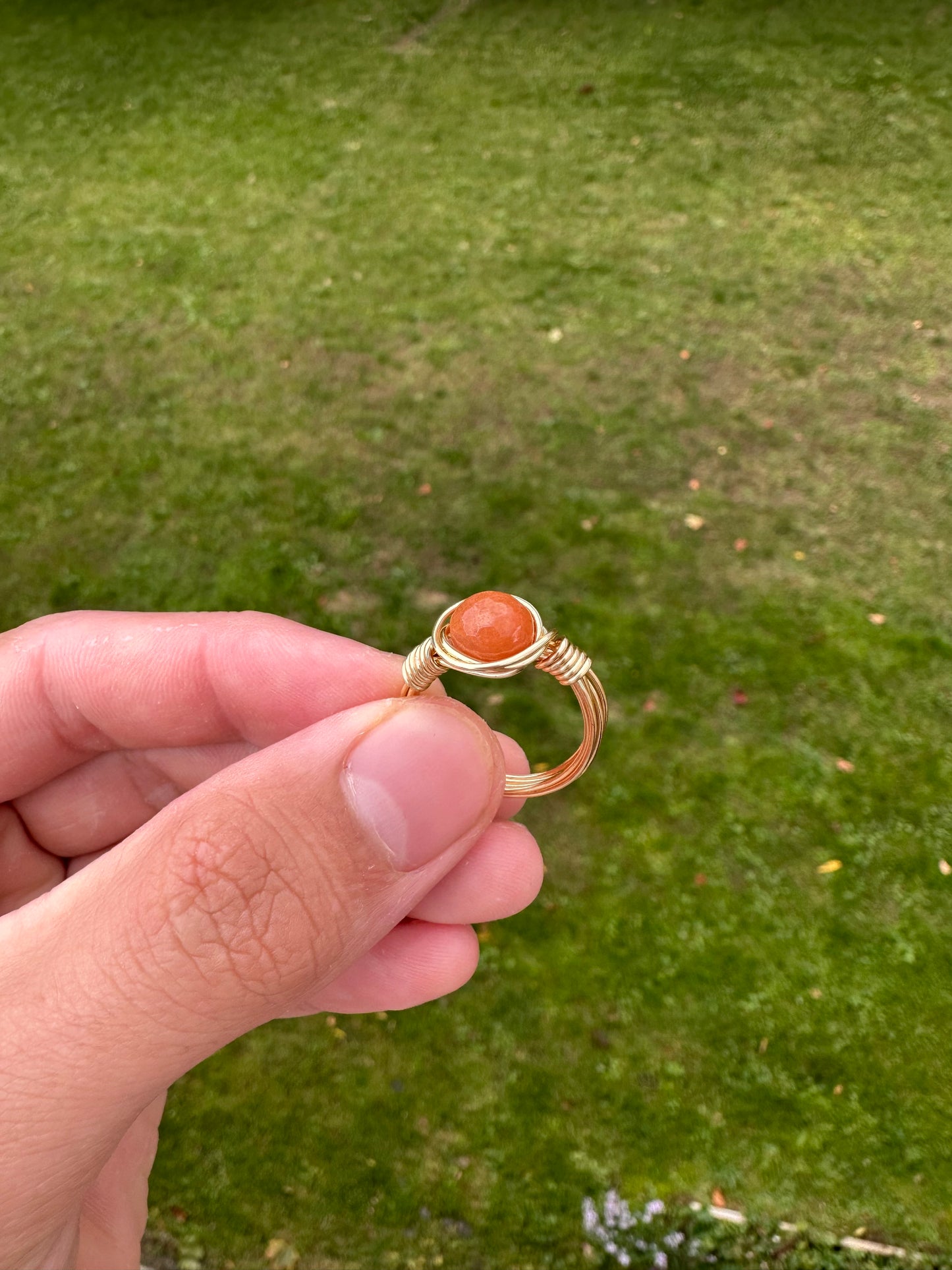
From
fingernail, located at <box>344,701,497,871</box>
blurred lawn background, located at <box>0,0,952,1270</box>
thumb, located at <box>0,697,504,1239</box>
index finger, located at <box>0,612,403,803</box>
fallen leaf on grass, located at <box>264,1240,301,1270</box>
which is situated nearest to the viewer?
thumb, located at <box>0,697,504,1239</box>

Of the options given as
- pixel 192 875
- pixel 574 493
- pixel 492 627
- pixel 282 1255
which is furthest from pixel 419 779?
pixel 574 493

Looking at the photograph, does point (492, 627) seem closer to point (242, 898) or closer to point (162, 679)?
point (242, 898)

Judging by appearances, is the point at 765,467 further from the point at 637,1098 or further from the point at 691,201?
the point at 637,1098

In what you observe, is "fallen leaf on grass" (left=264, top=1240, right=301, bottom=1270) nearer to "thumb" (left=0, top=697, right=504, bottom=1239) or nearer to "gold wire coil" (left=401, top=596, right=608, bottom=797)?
"thumb" (left=0, top=697, right=504, bottom=1239)

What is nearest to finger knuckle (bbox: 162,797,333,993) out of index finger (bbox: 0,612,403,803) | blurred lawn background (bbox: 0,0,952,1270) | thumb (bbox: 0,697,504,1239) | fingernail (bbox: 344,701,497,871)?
thumb (bbox: 0,697,504,1239)

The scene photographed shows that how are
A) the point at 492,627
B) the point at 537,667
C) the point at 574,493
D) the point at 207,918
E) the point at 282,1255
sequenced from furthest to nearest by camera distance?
the point at 574,493
the point at 282,1255
the point at 537,667
the point at 492,627
the point at 207,918

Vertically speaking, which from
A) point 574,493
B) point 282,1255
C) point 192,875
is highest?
point 192,875
